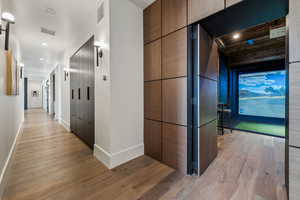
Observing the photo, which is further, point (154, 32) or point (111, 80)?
point (154, 32)

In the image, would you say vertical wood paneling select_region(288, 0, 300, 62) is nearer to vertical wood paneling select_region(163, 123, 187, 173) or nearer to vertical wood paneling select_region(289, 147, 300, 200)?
vertical wood paneling select_region(289, 147, 300, 200)

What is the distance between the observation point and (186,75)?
6.32ft

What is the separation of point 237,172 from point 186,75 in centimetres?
178

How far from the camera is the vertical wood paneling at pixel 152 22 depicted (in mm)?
2312

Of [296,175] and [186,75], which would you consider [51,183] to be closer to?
[186,75]

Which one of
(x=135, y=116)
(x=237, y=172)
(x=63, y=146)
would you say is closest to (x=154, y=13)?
(x=135, y=116)

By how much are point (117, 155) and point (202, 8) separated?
2654mm

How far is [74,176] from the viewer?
1945mm

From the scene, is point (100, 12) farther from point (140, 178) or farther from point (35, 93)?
point (35, 93)

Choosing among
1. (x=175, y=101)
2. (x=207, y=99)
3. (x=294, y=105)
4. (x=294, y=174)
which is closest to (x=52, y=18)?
(x=175, y=101)

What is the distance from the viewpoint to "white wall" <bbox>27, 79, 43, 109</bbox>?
12586mm

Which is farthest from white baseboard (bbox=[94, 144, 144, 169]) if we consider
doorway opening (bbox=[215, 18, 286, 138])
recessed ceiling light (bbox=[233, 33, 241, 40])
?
recessed ceiling light (bbox=[233, 33, 241, 40])

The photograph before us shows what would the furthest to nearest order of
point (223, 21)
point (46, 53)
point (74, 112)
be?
point (46, 53) → point (74, 112) → point (223, 21)

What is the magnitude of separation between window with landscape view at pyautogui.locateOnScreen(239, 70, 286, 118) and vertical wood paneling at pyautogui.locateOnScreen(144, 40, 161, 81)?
5753 millimetres
